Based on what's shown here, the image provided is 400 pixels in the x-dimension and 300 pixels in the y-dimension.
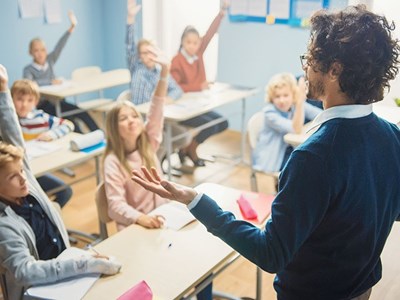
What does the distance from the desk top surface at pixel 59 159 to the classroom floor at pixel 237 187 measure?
27.5 inches

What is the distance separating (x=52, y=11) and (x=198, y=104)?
2.03 metres

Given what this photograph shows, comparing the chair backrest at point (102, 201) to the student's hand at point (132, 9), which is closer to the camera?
the chair backrest at point (102, 201)

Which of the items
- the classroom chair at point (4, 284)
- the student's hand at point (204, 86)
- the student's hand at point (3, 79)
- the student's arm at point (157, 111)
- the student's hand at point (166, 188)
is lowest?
the classroom chair at point (4, 284)

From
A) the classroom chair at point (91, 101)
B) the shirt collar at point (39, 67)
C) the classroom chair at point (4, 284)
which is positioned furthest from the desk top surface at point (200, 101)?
the classroom chair at point (4, 284)

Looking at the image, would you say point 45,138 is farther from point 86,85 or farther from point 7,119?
point 86,85

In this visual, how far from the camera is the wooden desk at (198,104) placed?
363 cm

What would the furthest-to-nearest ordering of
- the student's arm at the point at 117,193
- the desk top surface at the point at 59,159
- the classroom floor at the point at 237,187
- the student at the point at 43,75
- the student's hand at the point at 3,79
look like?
the student at the point at 43,75, the desk top surface at the point at 59,159, the student's arm at the point at 117,193, the student's hand at the point at 3,79, the classroom floor at the point at 237,187

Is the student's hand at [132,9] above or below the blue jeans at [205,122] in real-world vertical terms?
above

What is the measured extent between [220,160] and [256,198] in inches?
98.7

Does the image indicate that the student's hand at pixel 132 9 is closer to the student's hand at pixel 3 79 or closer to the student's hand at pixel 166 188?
the student's hand at pixel 3 79

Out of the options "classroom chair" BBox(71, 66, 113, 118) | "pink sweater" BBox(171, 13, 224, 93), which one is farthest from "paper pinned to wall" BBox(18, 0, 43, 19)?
"pink sweater" BBox(171, 13, 224, 93)

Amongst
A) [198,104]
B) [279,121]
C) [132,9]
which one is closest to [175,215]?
[279,121]

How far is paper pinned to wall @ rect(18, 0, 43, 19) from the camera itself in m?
4.49

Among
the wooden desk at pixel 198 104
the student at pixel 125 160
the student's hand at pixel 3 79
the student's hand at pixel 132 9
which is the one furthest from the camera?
the student's hand at pixel 132 9
